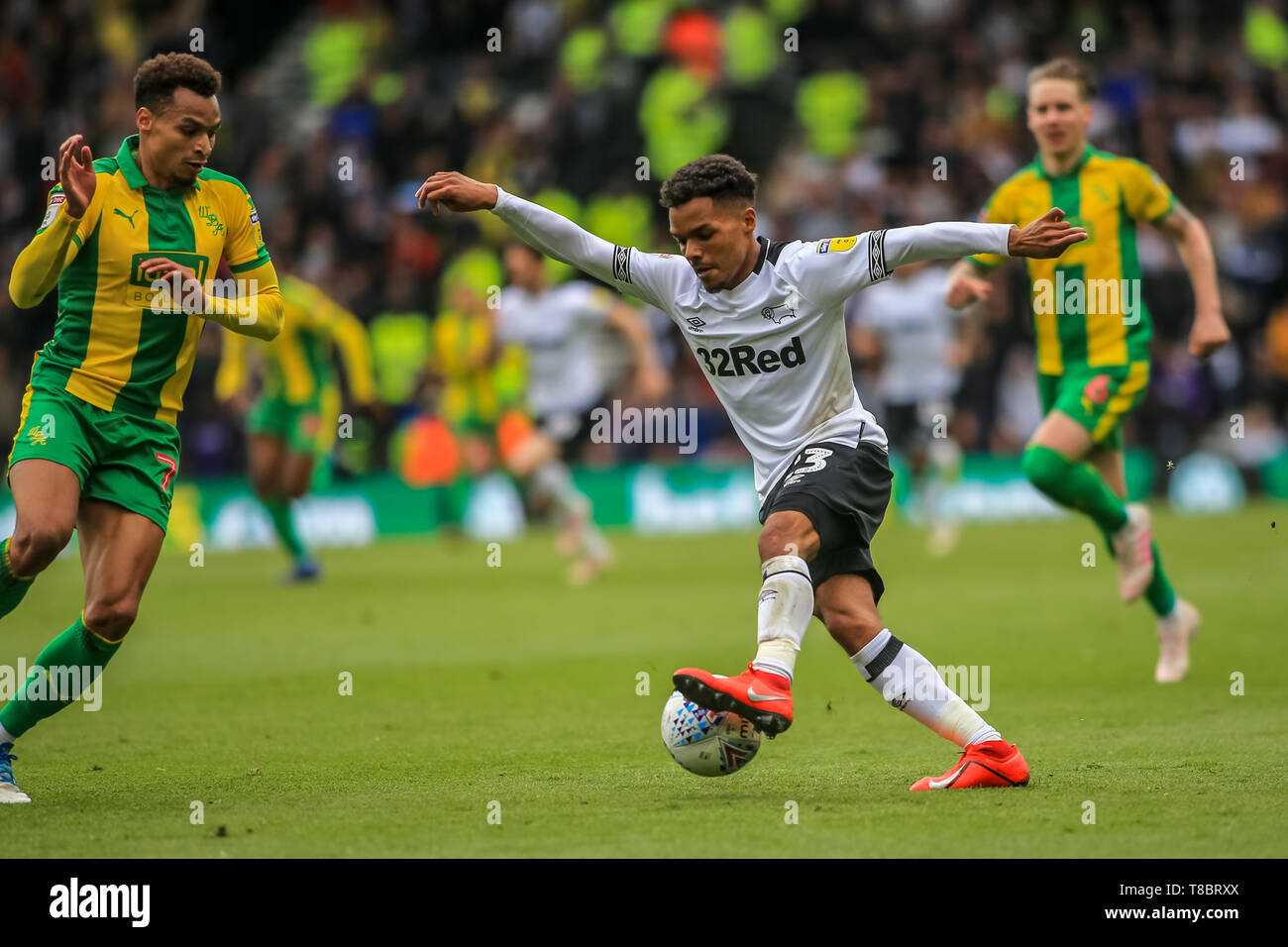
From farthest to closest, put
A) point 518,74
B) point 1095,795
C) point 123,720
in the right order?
point 518,74
point 123,720
point 1095,795

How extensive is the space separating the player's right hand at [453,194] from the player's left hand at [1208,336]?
4253 millimetres

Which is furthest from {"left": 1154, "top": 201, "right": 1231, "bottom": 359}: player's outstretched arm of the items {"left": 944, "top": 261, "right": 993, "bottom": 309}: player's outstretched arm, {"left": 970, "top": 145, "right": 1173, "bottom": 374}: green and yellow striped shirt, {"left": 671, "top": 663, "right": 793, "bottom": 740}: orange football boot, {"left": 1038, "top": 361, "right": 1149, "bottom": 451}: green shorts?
{"left": 671, "top": 663, "right": 793, "bottom": 740}: orange football boot

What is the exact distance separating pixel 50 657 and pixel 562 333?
1096 centimetres

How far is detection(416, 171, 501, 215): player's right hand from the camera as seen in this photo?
5.91 metres

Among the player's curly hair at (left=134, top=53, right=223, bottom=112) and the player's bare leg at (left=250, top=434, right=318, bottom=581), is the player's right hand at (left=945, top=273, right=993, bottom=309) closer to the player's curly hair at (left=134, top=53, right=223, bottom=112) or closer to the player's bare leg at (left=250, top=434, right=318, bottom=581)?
the player's curly hair at (left=134, top=53, right=223, bottom=112)

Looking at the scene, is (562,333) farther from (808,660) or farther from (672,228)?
(672,228)

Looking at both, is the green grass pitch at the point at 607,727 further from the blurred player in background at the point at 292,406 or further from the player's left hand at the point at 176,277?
the player's left hand at the point at 176,277

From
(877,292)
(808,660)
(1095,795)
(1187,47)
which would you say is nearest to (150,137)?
(1095,795)

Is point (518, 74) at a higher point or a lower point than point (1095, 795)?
higher

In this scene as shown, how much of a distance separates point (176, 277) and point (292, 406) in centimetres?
866

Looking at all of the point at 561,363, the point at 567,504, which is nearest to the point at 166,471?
the point at 567,504

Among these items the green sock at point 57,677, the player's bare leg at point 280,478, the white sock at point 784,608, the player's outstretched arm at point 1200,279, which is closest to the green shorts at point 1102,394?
the player's outstretched arm at point 1200,279

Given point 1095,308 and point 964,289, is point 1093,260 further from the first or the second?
point 964,289

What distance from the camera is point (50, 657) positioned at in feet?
19.8
